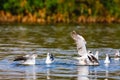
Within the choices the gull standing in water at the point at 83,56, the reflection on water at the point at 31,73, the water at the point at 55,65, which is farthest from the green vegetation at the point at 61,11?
the reflection on water at the point at 31,73

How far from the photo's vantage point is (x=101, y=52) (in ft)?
107


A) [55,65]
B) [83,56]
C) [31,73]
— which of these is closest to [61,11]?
[55,65]

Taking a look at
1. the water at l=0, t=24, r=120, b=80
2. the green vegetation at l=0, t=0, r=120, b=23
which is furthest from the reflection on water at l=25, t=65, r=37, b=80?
the green vegetation at l=0, t=0, r=120, b=23

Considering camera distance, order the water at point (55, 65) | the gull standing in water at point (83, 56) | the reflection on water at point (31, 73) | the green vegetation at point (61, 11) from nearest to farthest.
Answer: the reflection on water at point (31, 73) < the water at point (55, 65) < the gull standing in water at point (83, 56) < the green vegetation at point (61, 11)

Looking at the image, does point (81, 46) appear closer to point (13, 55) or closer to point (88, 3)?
point (13, 55)

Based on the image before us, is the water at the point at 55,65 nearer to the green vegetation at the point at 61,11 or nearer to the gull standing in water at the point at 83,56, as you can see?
the gull standing in water at the point at 83,56

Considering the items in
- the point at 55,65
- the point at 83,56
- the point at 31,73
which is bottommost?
the point at 31,73

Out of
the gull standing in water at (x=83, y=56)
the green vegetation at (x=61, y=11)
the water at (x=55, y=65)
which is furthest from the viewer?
the green vegetation at (x=61, y=11)

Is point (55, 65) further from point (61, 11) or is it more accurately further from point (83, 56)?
point (61, 11)

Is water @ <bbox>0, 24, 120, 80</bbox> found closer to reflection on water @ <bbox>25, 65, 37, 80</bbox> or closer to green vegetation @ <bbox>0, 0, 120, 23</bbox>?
reflection on water @ <bbox>25, 65, 37, 80</bbox>

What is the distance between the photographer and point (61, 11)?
74250 millimetres

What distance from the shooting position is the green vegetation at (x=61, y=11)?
Result: 72.8 m

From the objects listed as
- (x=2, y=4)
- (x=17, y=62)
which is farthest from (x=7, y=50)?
(x=2, y=4)

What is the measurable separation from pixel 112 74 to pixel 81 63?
3046 millimetres
